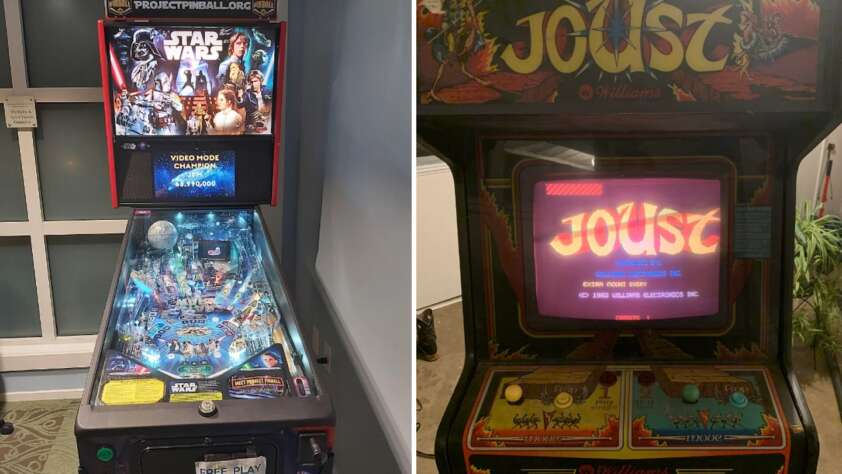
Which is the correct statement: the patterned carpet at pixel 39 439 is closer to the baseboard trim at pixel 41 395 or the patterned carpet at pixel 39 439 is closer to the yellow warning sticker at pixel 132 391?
the baseboard trim at pixel 41 395

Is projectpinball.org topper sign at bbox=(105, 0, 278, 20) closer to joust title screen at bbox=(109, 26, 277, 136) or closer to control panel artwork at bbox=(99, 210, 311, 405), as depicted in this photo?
joust title screen at bbox=(109, 26, 277, 136)

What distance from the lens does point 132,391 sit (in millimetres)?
1820

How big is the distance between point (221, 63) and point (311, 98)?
1.62 ft

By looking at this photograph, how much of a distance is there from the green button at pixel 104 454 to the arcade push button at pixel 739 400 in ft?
4.32

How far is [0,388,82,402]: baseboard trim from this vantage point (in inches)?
138

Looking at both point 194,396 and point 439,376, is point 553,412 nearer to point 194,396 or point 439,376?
point 439,376

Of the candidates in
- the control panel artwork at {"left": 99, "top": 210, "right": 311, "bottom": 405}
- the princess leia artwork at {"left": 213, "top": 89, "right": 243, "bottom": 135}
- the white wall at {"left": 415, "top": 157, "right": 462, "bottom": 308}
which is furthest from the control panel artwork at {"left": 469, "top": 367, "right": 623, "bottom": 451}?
the princess leia artwork at {"left": 213, "top": 89, "right": 243, "bottom": 135}

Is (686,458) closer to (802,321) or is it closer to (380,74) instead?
(802,321)

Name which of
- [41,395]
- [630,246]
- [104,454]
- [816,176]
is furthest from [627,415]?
[41,395]

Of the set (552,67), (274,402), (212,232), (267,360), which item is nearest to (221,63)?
(212,232)

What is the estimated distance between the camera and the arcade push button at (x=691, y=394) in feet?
5.12

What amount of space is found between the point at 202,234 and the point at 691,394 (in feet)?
5.98

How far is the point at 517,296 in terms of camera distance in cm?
170

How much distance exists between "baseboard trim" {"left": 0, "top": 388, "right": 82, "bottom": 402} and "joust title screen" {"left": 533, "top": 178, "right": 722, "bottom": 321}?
270 centimetres
